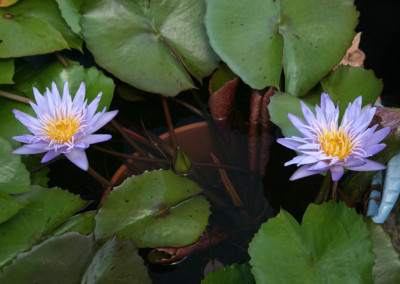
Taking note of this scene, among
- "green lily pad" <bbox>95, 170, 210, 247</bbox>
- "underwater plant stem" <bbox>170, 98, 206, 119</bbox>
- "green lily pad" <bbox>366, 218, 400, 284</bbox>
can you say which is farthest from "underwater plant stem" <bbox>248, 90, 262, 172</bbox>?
"green lily pad" <bbox>366, 218, 400, 284</bbox>

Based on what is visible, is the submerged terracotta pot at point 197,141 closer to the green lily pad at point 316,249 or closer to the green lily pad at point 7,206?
the green lily pad at point 7,206

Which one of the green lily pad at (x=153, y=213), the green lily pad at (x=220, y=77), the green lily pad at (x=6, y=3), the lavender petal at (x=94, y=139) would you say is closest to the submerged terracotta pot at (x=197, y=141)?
the green lily pad at (x=220, y=77)

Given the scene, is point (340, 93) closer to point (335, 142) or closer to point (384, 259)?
point (335, 142)

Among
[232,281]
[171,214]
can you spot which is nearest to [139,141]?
[171,214]

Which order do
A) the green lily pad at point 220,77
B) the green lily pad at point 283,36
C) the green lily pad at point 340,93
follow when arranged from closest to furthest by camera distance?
the green lily pad at point 340,93 < the green lily pad at point 283,36 < the green lily pad at point 220,77

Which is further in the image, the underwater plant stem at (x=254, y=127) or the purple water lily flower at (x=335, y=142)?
the underwater plant stem at (x=254, y=127)

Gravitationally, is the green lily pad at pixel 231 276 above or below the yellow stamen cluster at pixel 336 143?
below

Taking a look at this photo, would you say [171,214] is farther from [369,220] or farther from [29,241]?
[369,220]

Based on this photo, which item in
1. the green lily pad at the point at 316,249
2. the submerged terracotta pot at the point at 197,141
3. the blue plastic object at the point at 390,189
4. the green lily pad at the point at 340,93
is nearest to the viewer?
the green lily pad at the point at 316,249

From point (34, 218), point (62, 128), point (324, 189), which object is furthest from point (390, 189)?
point (34, 218)
